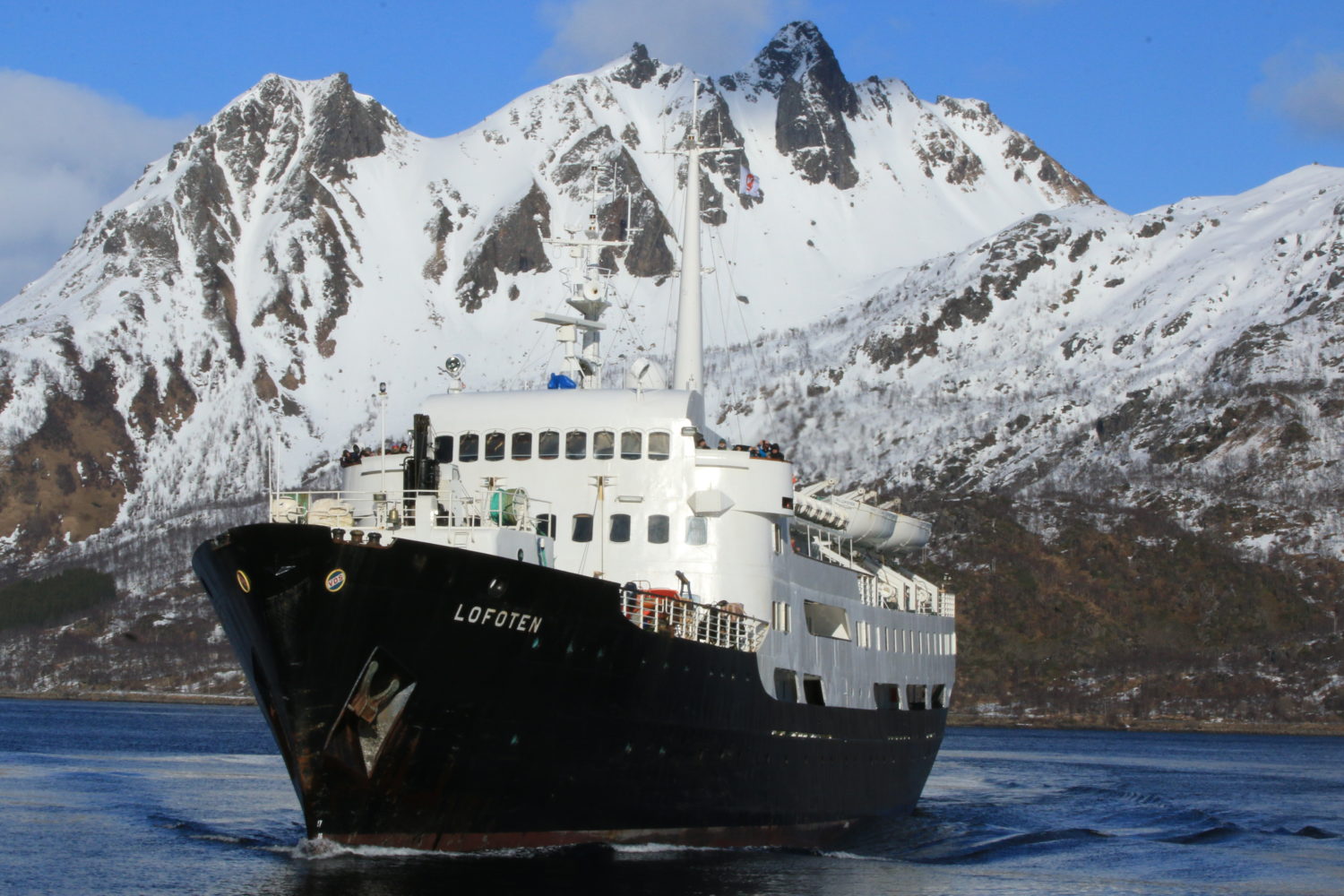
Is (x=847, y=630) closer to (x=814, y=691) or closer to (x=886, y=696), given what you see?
(x=814, y=691)

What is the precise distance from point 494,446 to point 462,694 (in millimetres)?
8802

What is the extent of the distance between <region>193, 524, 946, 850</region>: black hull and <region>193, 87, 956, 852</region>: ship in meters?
0.04

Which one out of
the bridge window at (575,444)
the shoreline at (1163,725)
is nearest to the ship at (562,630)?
the bridge window at (575,444)

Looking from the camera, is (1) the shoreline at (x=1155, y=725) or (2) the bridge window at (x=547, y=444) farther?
(1) the shoreline at (x=1155, y=725)

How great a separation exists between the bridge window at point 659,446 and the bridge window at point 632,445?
0.22 metres

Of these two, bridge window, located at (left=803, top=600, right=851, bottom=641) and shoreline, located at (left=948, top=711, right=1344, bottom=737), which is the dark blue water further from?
shoreline, located at (left=948, top=711, right=1344, bottom=737)

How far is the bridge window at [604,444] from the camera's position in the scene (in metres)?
37.3

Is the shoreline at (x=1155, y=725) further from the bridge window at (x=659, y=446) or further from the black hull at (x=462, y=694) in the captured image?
the black hull at (x=462, y=694)

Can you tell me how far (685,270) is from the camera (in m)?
47.8

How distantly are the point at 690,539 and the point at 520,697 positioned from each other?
762 cm

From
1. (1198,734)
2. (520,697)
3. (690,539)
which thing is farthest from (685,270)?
(1198,734)

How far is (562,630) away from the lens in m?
31.0

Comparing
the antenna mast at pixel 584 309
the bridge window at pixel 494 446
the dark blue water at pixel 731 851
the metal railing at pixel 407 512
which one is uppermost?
the antenna mast at pixel 584 309

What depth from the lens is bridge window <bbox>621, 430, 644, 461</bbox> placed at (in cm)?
3719
